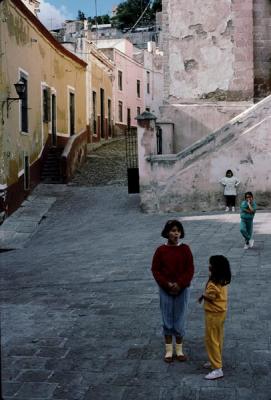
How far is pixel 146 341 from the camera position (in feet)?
20.1

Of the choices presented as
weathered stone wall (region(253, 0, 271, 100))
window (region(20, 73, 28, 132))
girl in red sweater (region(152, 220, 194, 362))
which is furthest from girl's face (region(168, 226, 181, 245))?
weathered stone wall (region(253, 0, 271, 100))

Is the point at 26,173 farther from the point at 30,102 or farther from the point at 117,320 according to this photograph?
the point at 117,320

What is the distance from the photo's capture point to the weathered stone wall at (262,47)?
66.8 ft

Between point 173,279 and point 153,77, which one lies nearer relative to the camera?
point 173,279

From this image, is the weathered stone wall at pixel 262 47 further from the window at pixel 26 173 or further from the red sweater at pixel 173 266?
the red sweater at pixel 173 266

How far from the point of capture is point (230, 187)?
16266 mm

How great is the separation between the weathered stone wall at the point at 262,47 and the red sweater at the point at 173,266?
15817 mm

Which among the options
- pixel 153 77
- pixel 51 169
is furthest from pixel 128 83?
pixel 51 169

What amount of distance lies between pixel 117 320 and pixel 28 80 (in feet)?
48.0

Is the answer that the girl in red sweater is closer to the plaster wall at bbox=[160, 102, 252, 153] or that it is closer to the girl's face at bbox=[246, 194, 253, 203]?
the girl's face at bbox=[246, 194, 253, 203]

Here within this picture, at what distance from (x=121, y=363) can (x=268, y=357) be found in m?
1.35

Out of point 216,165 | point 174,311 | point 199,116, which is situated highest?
point 199,116

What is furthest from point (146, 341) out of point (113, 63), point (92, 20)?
point (92, 20)

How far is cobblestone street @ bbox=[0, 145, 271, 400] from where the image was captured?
495 centimetres
